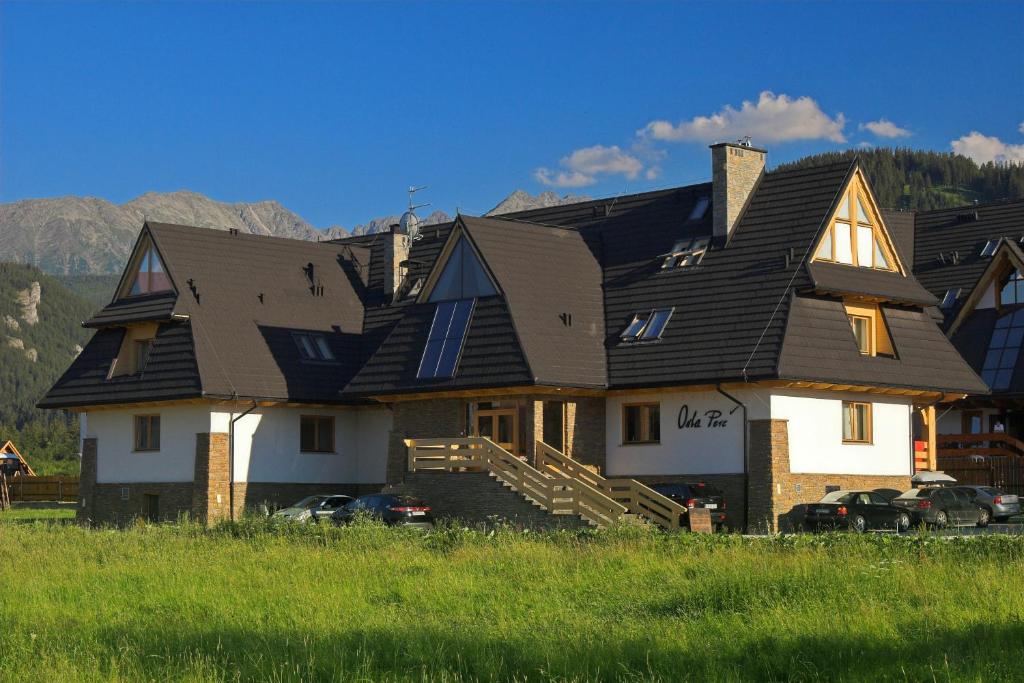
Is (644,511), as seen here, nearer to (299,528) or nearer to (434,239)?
(299,528)

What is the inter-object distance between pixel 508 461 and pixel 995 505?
515 inches

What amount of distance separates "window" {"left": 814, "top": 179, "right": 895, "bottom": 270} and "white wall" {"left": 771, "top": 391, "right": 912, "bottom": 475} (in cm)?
405

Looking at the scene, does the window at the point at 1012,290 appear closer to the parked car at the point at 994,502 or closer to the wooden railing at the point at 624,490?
the parked car at the point at 994,502

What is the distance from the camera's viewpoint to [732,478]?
1660 inches

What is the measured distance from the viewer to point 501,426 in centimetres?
4522

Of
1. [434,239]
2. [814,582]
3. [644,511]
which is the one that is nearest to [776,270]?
[644,511]

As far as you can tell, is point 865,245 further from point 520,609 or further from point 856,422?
point 520,609

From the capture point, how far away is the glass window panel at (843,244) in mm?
45275

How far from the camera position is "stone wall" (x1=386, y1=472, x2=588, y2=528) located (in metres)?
40.2

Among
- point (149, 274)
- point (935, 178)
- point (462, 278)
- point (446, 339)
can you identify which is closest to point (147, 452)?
point (149, 274)

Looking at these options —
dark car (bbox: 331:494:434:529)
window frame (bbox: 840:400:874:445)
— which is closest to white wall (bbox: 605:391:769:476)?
window frame (bbox: 840:400:874:445)

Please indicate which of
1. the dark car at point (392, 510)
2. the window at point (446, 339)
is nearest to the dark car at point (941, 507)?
the dark car at point (392, 510)

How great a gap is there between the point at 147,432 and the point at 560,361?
541 inches

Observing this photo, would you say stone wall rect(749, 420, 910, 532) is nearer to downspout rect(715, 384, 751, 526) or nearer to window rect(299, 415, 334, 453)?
downspout rect(715, 384, 751, 526)
